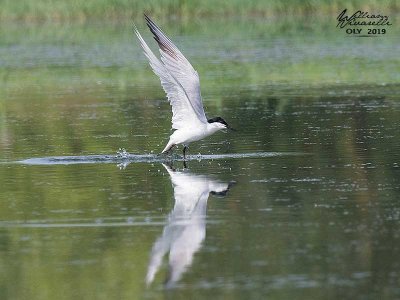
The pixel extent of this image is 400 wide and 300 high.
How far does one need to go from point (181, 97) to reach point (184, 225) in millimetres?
4566

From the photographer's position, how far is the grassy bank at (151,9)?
1790 inches

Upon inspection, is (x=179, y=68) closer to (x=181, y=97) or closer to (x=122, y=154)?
(x=181, y=97)

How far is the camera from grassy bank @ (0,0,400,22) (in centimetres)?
4547

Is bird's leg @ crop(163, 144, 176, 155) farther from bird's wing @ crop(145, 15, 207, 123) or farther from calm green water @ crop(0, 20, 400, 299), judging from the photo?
bird's wing @ crop(145, 15, 207, 123)

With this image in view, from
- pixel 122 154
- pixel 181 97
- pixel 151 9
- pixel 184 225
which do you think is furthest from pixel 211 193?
pixel 151 9

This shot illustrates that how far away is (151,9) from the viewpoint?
1841 inches

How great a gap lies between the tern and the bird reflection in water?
A: 105 cm

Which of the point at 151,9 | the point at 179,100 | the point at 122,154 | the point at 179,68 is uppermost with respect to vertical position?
the point at 151,9

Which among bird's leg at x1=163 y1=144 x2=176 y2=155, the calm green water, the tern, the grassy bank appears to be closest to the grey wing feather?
the tern

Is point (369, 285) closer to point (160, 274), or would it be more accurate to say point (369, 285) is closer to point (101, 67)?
point (160, 274)

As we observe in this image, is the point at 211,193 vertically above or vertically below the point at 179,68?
below

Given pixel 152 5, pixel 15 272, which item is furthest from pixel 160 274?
pixel 152 5

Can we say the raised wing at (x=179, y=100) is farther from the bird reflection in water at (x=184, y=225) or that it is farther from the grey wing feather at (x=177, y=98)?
the bird reflection in water at (x=184, y=225)

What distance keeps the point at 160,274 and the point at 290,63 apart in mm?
23418
